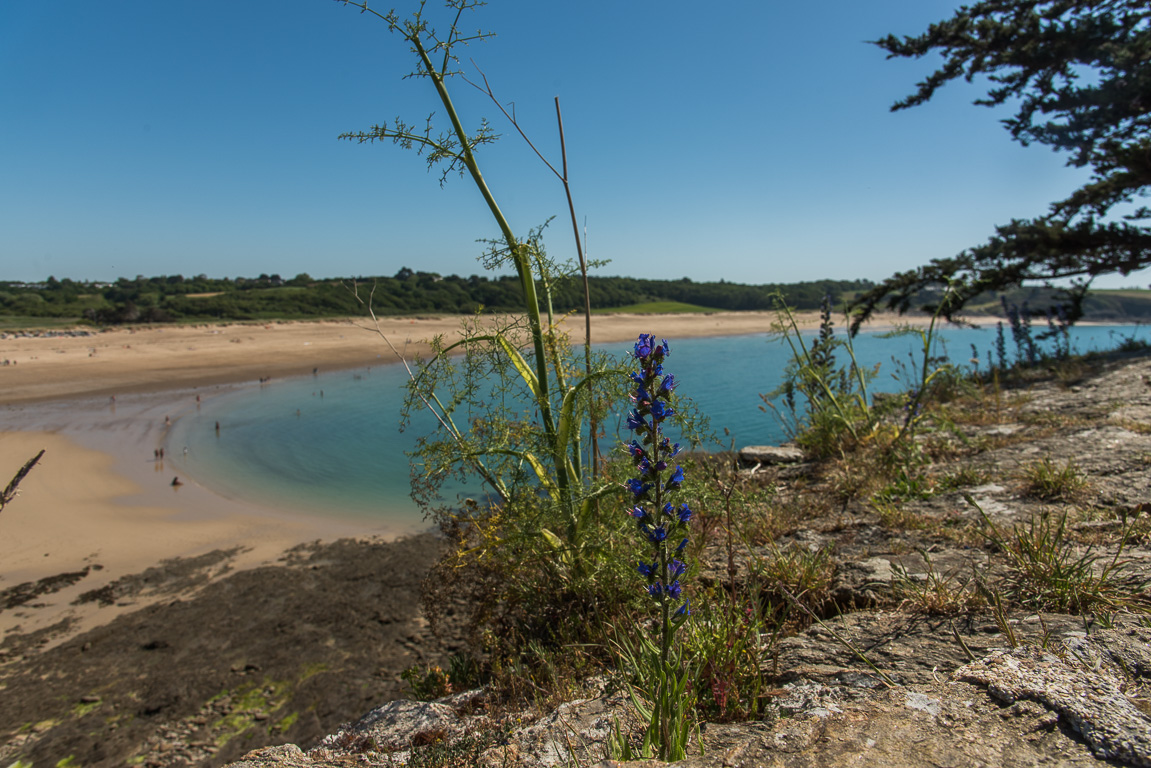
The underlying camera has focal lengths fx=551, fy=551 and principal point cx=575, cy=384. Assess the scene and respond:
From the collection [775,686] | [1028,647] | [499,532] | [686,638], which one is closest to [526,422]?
[499,532]

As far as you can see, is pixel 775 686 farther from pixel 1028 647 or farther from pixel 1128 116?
pixel 1128 116

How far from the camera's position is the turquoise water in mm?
12152

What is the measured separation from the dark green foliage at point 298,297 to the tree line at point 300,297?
79 mm

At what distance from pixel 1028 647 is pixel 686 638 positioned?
1.22 m

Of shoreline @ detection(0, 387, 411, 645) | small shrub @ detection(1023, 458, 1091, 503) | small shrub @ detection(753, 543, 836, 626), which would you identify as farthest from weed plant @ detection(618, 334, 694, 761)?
shoreline @ detection(0, 387, 411, 645)

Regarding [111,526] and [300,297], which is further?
[300,297]

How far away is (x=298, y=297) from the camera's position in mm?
56406

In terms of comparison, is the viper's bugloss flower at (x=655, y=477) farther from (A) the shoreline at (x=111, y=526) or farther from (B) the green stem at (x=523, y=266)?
(A) the shoreline at (x=111, y=526)

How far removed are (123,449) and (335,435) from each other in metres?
5.60

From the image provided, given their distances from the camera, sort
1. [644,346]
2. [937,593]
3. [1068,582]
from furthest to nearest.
→ [937,593], [1068,582], [644,346]

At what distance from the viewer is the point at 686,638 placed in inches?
96.1

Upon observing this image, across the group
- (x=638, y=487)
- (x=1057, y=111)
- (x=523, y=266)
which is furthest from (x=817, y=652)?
(x=1057, y=111)

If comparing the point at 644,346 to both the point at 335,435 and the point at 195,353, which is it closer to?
the point at 335,435

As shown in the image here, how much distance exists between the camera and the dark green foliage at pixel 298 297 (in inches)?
1940
